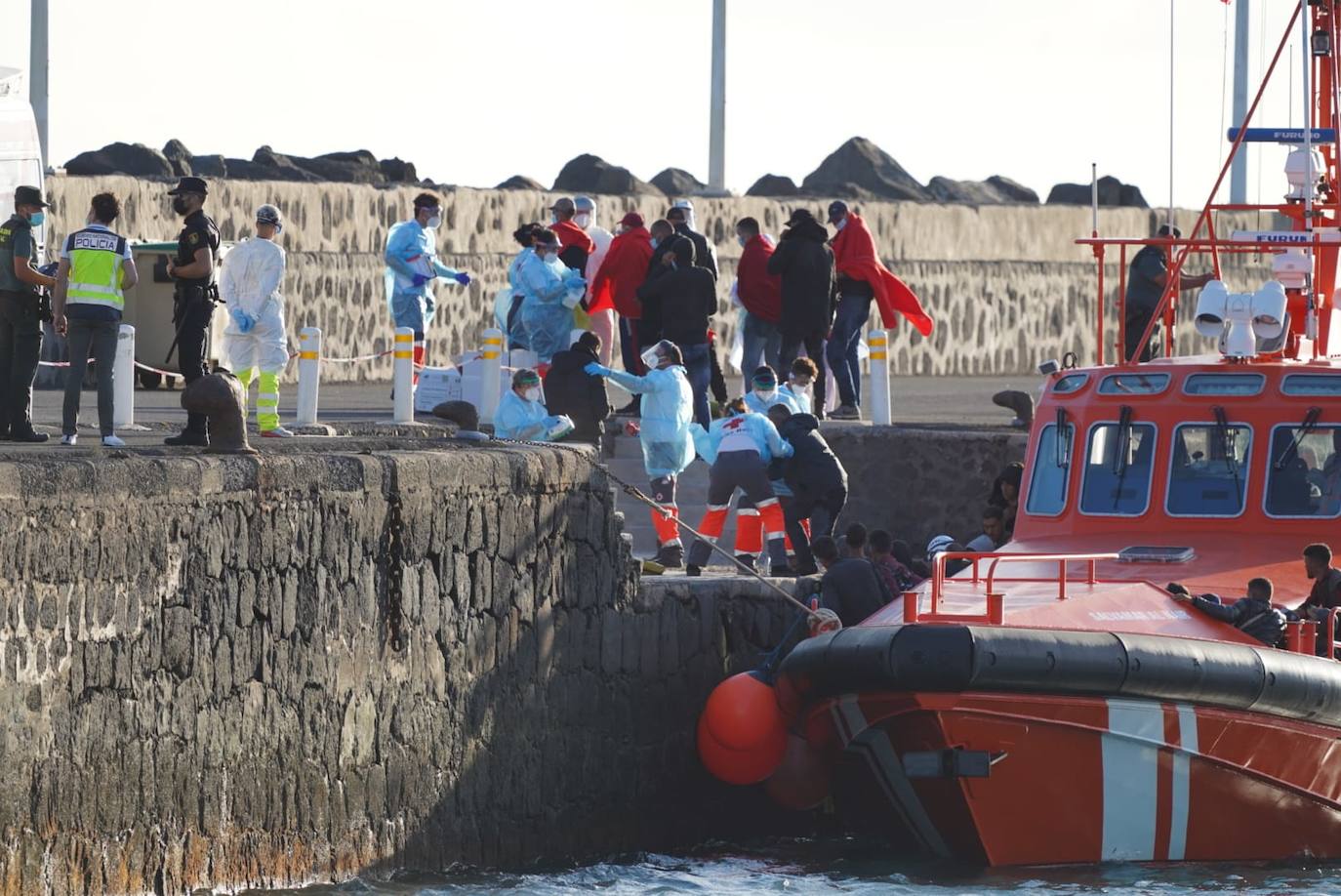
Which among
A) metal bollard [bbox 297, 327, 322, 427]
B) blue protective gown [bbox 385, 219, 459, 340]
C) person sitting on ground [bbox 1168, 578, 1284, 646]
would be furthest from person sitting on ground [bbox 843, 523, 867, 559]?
blue protective gown [bbox 385, 219, 459, 340]

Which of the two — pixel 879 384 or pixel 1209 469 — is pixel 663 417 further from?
pixel 879 384

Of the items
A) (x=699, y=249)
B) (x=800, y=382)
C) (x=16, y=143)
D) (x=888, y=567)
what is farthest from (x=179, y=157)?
(x=888, y=567)

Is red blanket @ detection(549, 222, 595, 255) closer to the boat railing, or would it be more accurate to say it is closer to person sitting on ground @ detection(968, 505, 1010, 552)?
person sitting on ground @ detection(968, 505, 1010, 552)

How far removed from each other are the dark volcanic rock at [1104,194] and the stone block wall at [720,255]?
1.58m

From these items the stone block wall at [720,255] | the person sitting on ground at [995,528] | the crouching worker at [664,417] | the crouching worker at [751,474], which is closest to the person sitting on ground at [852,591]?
the person sitting on ground at [995,528]

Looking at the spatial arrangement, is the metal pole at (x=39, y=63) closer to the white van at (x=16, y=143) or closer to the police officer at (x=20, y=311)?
the white van at (x=16, y=143)

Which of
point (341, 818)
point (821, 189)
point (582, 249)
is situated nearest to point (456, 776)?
point (341, 818)

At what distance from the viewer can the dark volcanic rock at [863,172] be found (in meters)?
35.4

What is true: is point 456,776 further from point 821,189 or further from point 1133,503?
point 821,189

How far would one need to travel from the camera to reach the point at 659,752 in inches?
542

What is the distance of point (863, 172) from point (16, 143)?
55.2 ft

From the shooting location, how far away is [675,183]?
110ft

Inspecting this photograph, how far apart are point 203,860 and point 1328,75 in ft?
29.0

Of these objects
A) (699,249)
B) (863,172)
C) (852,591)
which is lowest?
(852,591)
